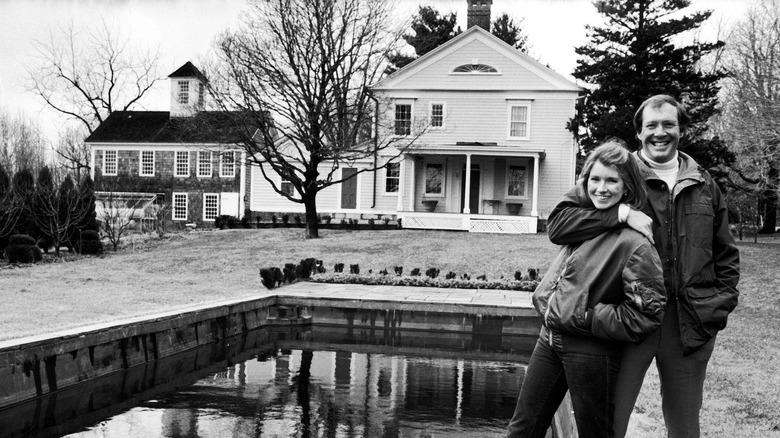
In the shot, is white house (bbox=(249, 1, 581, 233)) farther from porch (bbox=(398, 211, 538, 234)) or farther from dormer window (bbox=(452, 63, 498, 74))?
porch (bbox=(398, 211, 538, 234))

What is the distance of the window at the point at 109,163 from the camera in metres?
36.2

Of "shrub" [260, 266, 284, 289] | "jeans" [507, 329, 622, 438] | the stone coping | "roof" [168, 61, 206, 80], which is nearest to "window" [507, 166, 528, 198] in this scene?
the stone coping

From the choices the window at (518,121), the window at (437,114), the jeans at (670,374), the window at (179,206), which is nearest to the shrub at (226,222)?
the window at (179,206)

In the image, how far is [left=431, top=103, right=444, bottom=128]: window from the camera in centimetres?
2760

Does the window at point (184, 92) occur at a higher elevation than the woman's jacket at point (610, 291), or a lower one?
higher

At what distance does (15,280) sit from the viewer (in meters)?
13.6

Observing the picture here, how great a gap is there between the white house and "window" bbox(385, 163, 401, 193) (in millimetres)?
1048

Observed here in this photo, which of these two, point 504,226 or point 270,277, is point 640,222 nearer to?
point 270,277

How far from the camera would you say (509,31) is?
1731 inches

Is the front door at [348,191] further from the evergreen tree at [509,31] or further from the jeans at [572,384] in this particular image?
the jeans at [572,384]

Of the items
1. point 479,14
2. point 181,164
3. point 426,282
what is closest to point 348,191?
point 479,14

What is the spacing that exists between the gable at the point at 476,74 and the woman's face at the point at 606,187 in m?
24.2

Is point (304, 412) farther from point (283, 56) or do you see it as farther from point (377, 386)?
point (283, 56)

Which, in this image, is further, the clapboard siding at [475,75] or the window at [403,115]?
the window at [403,115]
